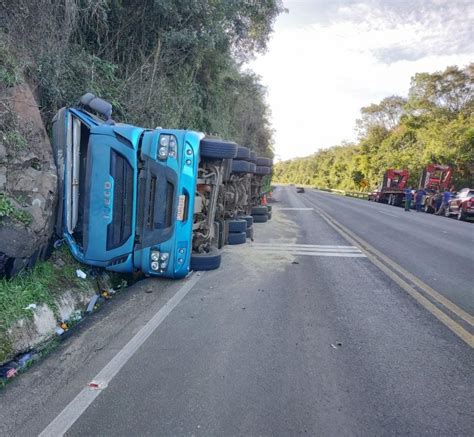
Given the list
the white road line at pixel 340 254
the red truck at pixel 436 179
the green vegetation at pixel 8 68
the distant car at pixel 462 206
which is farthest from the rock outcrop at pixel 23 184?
the red truck at pixel 436 179

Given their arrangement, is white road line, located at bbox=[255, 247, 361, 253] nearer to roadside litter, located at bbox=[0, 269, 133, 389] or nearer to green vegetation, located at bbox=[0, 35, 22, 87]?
roadside litter, located at bbox=[0, 269, 133, 389]

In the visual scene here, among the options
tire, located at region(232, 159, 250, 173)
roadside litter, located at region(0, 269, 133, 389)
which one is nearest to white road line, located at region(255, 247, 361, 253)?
tire, located at region(232, 159, 250, 173)

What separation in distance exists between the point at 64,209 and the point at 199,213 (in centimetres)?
173

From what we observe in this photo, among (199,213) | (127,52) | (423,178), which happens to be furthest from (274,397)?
(423,178)

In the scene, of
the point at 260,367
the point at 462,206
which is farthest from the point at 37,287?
the point at 462,206

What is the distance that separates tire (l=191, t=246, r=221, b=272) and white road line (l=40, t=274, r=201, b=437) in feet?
3.27

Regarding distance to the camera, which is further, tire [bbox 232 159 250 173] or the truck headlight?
tire [bbox 232 159 250 173]

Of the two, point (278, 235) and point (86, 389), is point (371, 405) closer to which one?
point (86, 389)

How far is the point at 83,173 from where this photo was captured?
443 centimetres

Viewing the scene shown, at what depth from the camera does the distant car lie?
17281mm

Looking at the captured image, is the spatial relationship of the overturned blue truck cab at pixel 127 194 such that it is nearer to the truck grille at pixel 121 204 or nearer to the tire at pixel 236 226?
the truck grille at pixel 121 204

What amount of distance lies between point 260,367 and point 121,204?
2.48m

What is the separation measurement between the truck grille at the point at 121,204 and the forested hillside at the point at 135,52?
1275 mm

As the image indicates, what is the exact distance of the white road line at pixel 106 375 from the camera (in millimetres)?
2055
